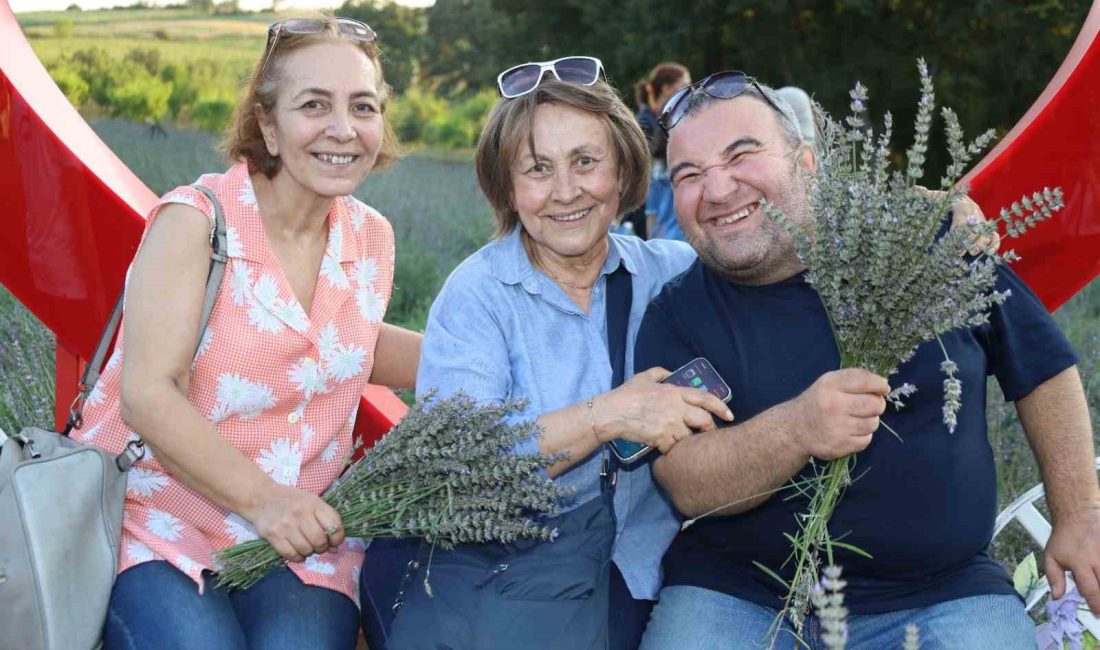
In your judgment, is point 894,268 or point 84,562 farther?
point 84,562

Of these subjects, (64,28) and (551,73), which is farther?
(64,28)

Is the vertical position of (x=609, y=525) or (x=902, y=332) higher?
(x=902, y=332)

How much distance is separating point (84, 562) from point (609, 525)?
1.21 meters

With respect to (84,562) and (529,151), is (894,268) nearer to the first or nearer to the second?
(529,151)

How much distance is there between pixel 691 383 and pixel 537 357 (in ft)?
1.41

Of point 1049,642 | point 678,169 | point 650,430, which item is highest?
point 678,169

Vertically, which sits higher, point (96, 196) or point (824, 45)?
point (96, 196)

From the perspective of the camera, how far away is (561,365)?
10.3 feet

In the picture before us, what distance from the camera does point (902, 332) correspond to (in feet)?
7.91

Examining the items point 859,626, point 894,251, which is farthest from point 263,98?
point 859,626

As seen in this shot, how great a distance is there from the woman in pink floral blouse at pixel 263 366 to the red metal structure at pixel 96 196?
1.98 ft

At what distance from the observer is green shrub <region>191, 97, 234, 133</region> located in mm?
7031

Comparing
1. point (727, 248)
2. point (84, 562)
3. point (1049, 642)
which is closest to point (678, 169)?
point (727, 248)

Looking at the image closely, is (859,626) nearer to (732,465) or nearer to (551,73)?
(732,465)
